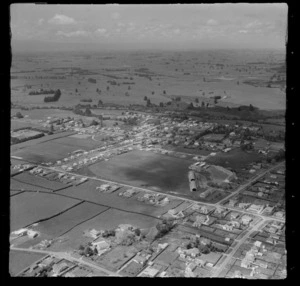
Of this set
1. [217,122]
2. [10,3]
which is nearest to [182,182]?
[217,122]

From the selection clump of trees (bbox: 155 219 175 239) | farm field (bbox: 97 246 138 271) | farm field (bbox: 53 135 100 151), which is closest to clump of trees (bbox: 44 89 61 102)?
farm field (bbox: 53 135 100 151)

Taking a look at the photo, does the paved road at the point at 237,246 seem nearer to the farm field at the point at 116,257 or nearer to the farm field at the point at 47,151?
the farm field at the point at 116,257

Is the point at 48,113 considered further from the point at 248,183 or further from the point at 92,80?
the point at 248,183

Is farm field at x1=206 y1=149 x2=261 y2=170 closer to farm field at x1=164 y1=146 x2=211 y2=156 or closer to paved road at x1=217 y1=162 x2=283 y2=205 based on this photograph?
farm field at x1=164 y1=146 x2=211 y2=156

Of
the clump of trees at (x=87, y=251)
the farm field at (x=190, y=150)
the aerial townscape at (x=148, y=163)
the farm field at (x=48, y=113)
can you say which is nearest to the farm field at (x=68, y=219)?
the aerial townscape at (x=148, y=163)

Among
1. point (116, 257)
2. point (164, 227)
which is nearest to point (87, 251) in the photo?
point (116, 257)

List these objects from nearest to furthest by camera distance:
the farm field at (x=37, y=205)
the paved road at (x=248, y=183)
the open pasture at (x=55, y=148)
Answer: the farm field at (x=37, y=205) < the paved road at (x=248, y=183) < the open pasture at (x=55, y=148)
